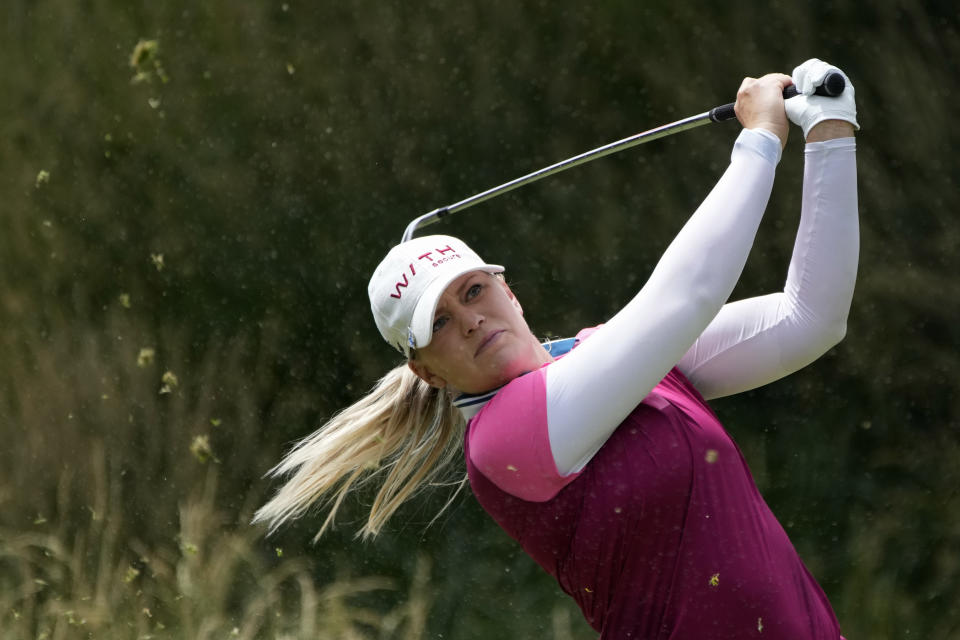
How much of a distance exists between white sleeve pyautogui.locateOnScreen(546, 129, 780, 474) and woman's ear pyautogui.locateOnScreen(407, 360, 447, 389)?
0.37 m

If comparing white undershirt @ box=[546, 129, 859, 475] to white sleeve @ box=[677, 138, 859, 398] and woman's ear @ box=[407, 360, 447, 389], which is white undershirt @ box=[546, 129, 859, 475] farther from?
woman's ear @ box=[407, 360, 447, 389]

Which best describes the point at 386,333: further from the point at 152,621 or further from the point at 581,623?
the point at 152,621

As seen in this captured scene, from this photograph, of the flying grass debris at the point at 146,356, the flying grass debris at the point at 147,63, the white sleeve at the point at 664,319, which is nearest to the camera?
the white sleeve at the point at 664,319

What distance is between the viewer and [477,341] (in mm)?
1984

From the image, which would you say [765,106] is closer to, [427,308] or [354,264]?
[427,308]

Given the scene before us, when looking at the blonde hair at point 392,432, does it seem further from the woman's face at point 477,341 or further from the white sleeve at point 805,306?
the white sleeve at point 805,306

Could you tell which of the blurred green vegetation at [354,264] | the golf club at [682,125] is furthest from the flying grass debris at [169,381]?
the golf club at [682,125]

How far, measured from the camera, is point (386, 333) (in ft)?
6.89

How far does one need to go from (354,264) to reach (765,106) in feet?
9.73

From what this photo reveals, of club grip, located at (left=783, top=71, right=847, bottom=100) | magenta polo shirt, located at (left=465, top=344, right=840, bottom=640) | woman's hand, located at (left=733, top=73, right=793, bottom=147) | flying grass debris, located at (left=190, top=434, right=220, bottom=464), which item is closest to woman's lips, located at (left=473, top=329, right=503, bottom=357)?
magenta polo shirt, located at (left=465, top=344, right=840, bottom=640)

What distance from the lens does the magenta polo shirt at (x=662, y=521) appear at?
1776mm

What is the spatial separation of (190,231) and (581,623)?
2.14 meters

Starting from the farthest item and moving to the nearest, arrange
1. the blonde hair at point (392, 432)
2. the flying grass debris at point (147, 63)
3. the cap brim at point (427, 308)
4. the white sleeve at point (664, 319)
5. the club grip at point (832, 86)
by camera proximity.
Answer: the flying grass debris at point (147, 63) < the blonde hair at point (392, 432) < the cap brim at point (427, 308) < the club grip at point (832, 86) < the white sleeve at point (664, 319)

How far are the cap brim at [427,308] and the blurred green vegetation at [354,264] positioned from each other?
226cm
